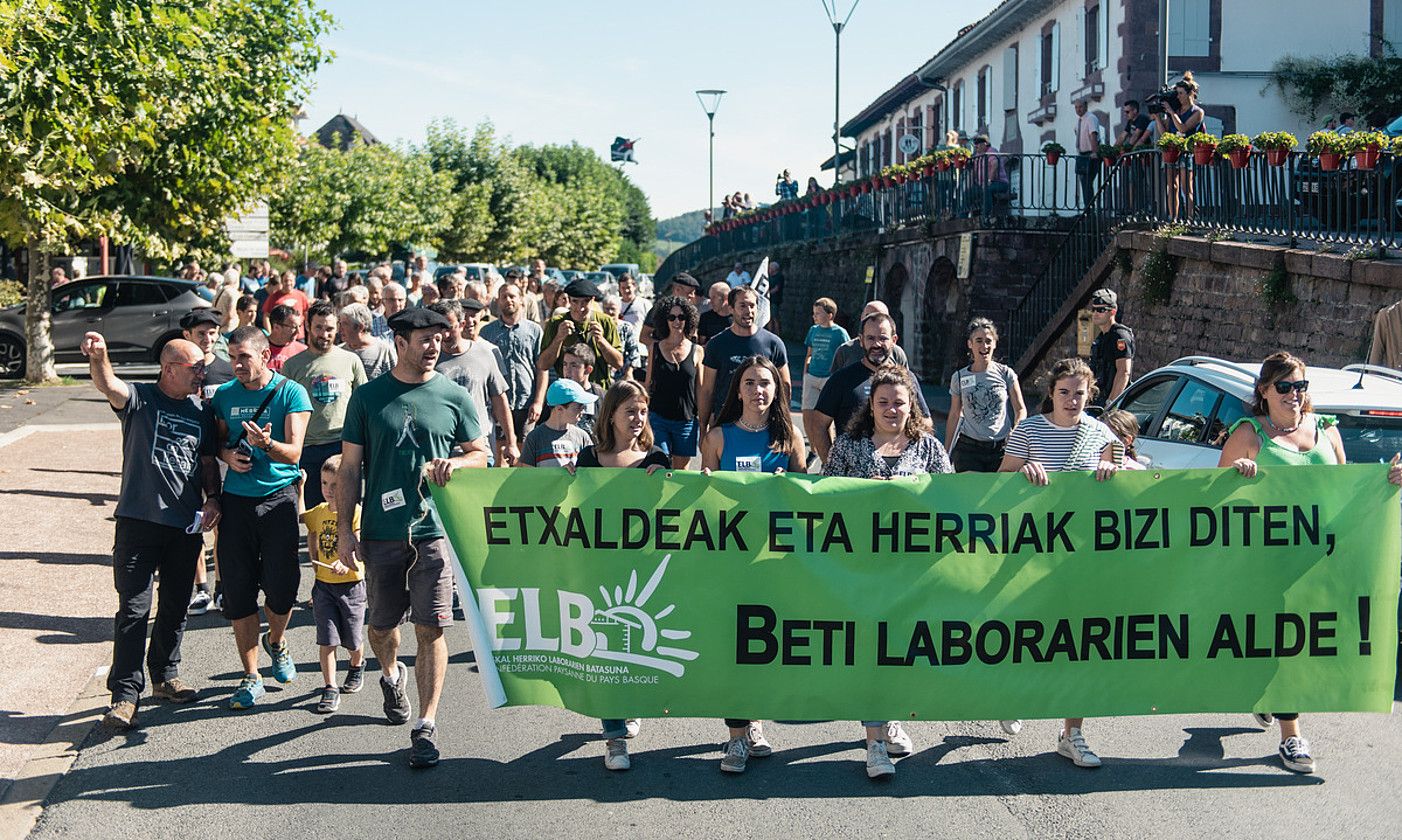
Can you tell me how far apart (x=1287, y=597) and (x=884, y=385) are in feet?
6.36

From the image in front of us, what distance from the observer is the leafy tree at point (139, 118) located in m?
18.5

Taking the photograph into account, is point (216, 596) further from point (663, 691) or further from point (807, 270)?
point (807, 270)

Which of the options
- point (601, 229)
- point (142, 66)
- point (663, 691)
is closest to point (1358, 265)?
point (663, 691)

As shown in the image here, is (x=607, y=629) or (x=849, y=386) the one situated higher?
(x=849, y=386)

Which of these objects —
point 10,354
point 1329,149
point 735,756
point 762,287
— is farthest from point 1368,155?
point 10,354

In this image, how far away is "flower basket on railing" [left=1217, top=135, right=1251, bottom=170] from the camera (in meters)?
16.7

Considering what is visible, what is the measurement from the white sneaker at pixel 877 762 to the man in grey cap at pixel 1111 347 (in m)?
6.15

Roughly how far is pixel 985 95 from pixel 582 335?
31.8 meters

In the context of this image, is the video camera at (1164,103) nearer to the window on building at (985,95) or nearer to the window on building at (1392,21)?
the window on building at (1392,21)

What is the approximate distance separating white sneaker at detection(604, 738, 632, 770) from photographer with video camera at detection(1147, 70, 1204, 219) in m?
14.3

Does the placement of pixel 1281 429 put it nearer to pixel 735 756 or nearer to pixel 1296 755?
pixel 1296 755

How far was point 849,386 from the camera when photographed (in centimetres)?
819

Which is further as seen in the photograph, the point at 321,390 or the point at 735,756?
the point at 321,390

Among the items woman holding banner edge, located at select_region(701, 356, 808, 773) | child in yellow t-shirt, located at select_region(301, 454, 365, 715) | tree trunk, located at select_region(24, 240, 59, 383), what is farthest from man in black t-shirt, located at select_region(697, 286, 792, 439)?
tree trunk, located at select_region(24, 240, 59, 383)
